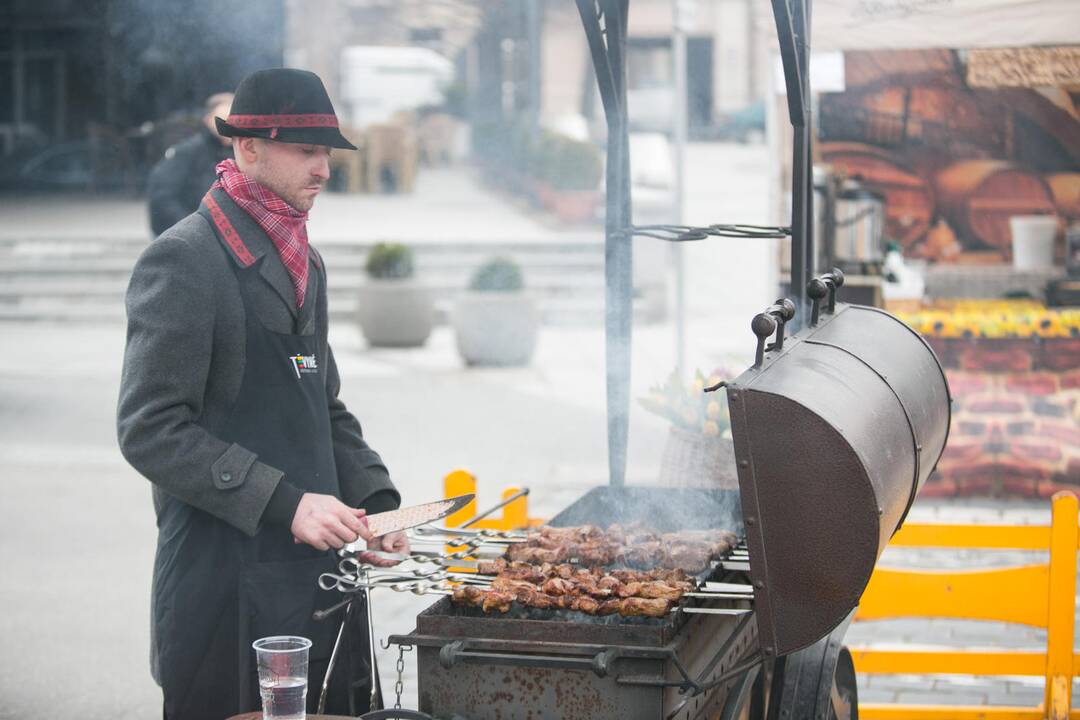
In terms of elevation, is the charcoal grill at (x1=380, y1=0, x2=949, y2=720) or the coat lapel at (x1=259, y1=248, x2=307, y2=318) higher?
the coat lapel at (x1=259, y1=248, x2=307, y2=318)

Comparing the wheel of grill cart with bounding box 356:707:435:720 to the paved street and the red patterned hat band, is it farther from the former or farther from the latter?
the paved street

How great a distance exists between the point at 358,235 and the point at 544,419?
8782mm

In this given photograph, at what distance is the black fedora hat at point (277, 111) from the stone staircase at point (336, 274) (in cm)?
1258

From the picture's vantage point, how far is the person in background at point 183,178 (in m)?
7.93

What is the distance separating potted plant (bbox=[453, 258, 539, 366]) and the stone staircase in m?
2.80

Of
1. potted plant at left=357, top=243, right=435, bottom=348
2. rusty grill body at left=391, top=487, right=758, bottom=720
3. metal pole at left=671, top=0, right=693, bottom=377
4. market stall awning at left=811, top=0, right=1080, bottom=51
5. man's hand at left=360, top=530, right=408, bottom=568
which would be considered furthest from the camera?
potted plant at left=357, top=243, right=435, bottom=348

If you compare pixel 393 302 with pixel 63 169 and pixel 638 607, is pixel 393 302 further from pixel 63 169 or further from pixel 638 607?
pixel 63 169

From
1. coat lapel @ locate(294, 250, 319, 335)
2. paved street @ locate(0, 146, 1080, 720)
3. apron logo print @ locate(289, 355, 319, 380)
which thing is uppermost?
coat lapel @ locate(294, 250, 319, 335)

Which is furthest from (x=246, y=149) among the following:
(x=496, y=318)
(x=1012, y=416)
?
(x=496, y=318)

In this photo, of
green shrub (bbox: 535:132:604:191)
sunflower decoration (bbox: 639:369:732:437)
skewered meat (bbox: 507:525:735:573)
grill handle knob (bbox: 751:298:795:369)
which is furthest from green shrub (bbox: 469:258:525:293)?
grill handle knob (bbox: 751:298:795:369)

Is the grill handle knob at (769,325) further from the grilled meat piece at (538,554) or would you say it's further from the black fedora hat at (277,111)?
the black fedora hat at (277,111)

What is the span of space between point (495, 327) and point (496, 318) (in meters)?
0.10

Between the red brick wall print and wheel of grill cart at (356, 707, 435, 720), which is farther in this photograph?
the red brick wall print

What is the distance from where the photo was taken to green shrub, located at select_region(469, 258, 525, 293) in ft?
42.1
